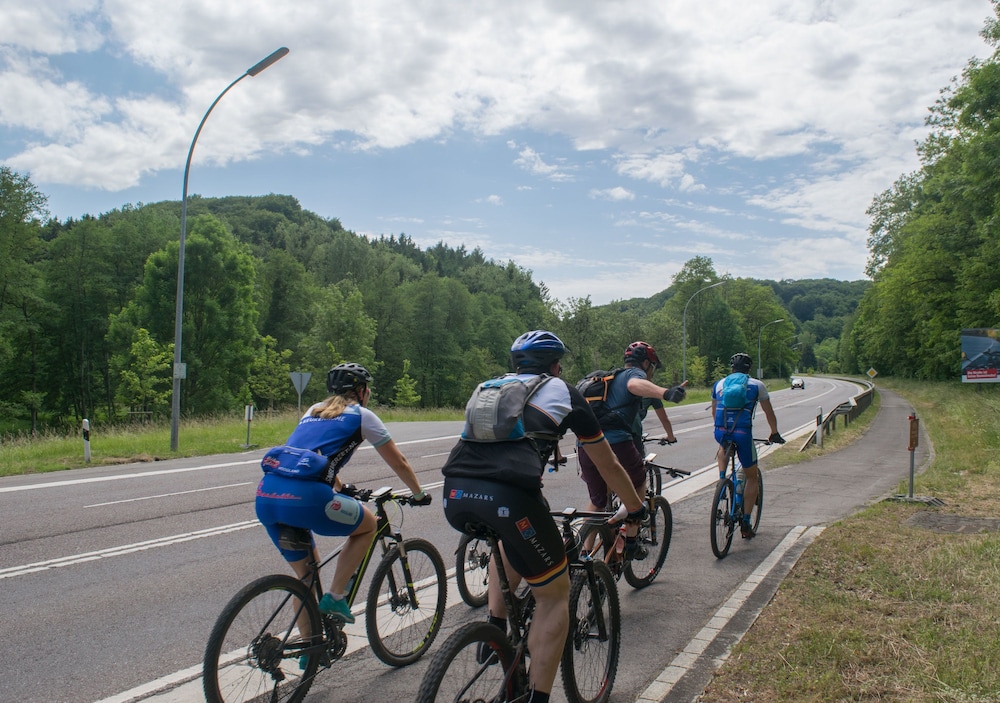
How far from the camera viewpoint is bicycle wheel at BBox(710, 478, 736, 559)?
267 inches

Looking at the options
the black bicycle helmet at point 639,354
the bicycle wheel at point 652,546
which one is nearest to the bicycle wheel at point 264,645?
the bicycle wheel at point 652,546

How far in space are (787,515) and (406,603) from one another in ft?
20.9

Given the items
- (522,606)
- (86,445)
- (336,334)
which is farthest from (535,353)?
(336,334)

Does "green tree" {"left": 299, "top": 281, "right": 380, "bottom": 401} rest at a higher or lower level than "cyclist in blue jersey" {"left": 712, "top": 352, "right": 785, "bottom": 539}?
higher

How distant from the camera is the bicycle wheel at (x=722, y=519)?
6.79 meters

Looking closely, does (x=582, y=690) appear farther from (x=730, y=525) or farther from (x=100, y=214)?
(x=100, y=214)

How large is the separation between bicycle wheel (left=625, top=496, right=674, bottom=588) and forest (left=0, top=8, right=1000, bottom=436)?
2654 centimetres

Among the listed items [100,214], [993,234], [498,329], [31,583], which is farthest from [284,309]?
[31,583]

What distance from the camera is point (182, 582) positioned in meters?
6.14

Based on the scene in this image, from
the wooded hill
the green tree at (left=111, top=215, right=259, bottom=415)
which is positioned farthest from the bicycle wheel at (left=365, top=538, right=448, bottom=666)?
the green tree at (left=111, top=215, right=259, bottom=415)

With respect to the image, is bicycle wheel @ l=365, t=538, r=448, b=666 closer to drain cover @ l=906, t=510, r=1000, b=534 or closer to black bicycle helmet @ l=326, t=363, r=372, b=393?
black bicycle helmet @ l=326, t=363, r=372, b=393

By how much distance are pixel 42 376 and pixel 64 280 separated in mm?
6601

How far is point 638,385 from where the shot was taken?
5.29m

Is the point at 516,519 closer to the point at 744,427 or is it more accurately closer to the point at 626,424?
the point at 626,424
